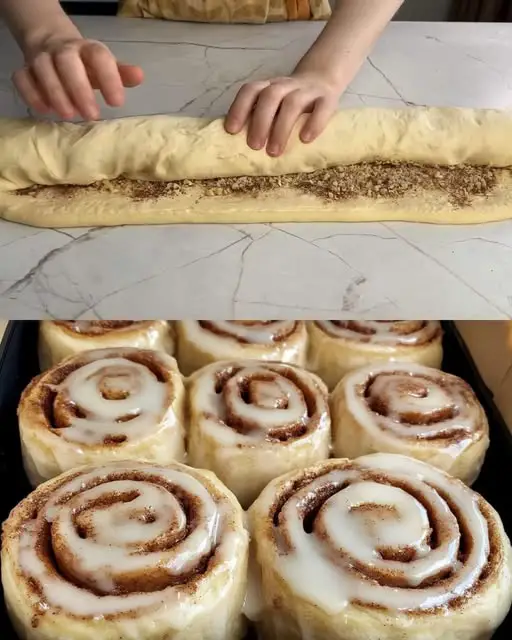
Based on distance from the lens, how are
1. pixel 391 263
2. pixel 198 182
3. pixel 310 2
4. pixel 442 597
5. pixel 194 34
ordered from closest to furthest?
pixel 442 597, pixel 391 263, pixel 198 182, pixel 194 34, pixel 310 2

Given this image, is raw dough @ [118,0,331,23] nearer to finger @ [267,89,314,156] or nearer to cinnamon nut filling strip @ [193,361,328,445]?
finger @ [267,89,314,156]

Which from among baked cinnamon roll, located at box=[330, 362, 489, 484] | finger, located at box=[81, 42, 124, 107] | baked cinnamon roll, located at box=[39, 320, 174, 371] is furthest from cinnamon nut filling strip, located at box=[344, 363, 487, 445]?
finger, located at box=[81, 42, 124, 107]

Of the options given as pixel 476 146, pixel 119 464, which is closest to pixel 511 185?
pixel 476 146

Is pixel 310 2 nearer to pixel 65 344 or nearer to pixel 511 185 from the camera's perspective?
pixel 511 185

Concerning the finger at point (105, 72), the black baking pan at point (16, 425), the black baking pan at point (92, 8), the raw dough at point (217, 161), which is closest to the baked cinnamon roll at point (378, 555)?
the black baking pan at point (16, 425)

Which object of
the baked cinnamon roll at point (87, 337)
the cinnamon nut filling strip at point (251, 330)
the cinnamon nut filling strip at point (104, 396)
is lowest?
the baked cinnamon roll at point (87, 337)

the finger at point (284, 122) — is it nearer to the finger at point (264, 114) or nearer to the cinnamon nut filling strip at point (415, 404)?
the finger at point (264, 114)
